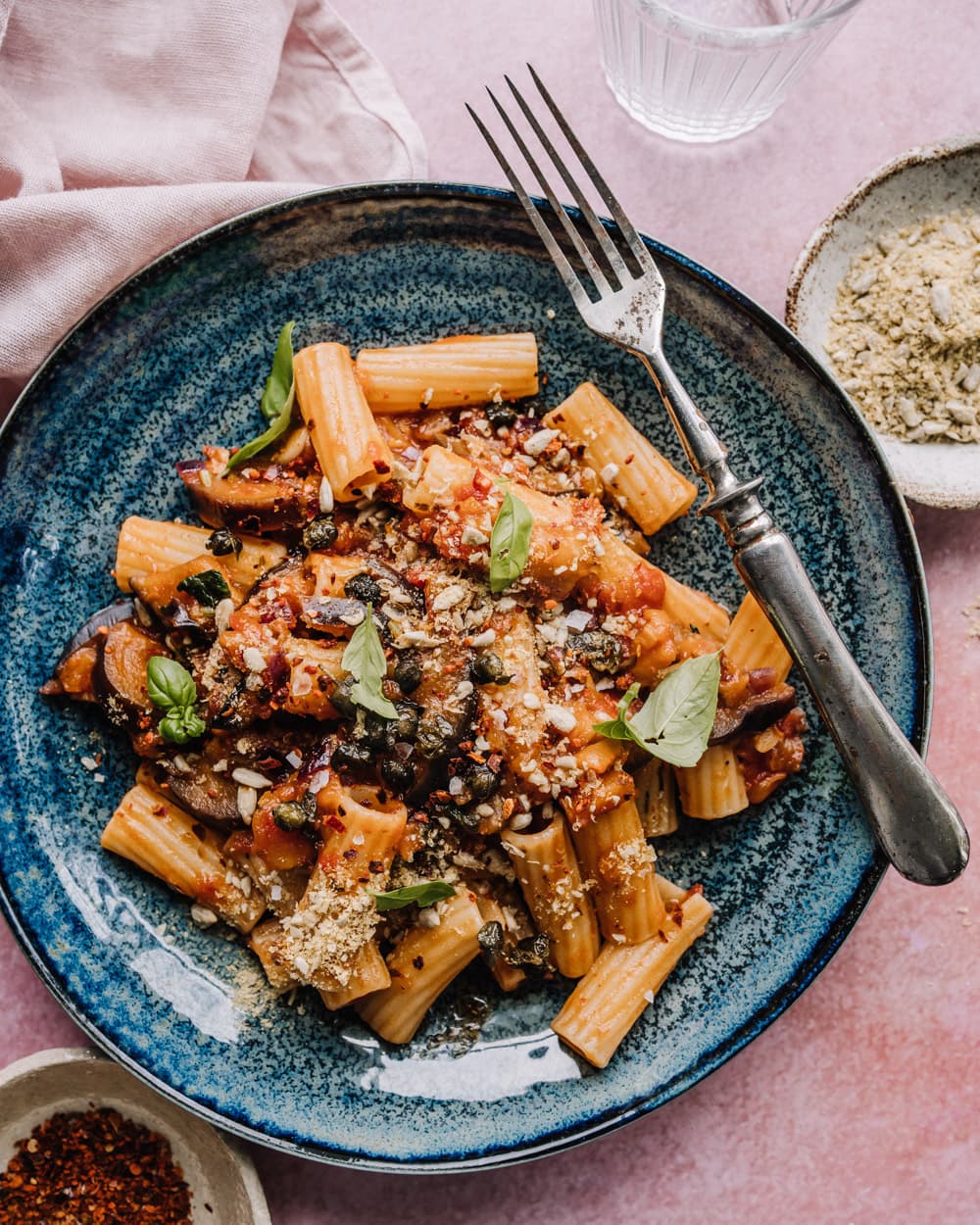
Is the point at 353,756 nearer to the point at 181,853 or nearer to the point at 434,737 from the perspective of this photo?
the point at 434,737

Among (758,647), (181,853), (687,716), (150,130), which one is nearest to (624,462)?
(758,647)

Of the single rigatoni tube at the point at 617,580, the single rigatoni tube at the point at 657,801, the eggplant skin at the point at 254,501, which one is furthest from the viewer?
the single rigatoni tube at the point at 657,801

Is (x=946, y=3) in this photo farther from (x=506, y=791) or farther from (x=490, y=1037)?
(x=490, y=1037)

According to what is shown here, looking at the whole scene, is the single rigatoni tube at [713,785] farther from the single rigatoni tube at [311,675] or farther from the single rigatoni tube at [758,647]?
the single rigatoni tube at [311,675]

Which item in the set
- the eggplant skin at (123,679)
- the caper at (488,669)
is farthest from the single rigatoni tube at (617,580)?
the eggplant skin at (123,679)

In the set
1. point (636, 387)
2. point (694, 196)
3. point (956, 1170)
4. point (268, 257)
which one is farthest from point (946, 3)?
point (956, 1170)

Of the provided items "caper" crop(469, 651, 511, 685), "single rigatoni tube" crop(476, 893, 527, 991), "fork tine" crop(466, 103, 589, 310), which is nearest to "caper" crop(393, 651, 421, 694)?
"caper" crop(469, 651, 511, 685)

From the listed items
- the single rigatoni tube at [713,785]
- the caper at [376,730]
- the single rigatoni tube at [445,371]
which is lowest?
the single rigatoni tube at [713,785]

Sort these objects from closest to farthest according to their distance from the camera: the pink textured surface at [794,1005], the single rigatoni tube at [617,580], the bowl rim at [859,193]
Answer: the single rigatoni tube at [617,580], the bowl rim at [859,193], the pink textured surface at [794,1005]
